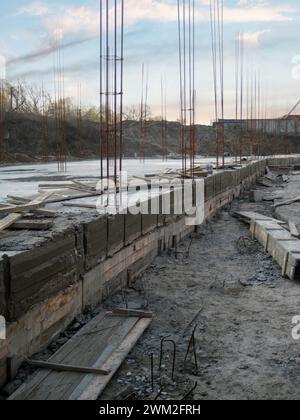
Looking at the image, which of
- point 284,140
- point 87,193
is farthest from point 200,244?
point 284,140

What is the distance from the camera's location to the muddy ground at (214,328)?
12.7 feet

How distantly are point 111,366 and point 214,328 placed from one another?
1.61 metres

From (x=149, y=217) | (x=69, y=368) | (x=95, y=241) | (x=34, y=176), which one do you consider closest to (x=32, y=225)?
(x=95, y=241)

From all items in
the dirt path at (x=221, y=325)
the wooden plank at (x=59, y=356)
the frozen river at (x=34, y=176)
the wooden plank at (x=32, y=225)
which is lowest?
the dirt path at (x=221, y=325)

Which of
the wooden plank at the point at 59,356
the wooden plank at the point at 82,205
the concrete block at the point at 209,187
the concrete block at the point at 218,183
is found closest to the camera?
the wooden plank at the point at 59,356

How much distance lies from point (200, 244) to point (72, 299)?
16.4ft

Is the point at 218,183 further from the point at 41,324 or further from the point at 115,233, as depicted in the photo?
the point at 41,324

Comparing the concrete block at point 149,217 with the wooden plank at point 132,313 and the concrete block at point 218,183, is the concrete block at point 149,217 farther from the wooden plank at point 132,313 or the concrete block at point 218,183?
the concrete block at point 218,183

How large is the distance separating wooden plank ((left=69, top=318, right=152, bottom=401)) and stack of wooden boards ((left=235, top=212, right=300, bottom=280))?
2727 millimetres

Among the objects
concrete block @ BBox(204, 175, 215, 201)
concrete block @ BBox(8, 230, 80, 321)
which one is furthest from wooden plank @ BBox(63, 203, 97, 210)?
concrete block @ BBox(204, 175, 215, 201)

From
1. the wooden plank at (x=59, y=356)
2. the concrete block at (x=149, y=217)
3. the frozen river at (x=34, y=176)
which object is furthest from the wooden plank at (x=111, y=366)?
the frozen river at (x=34, y=176)

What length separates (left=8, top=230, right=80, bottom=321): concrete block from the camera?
378 cm

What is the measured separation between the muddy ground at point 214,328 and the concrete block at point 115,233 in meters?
0.62

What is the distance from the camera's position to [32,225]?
4.78 m
